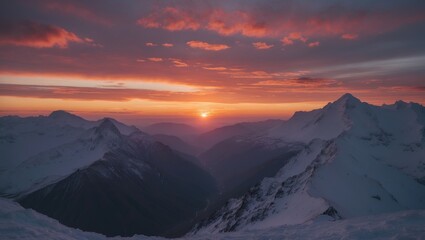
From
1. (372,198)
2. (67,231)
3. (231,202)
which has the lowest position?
(231,202)

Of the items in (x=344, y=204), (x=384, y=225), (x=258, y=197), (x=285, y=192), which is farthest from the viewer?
(x=258, y=197)

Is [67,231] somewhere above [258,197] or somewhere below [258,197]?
above

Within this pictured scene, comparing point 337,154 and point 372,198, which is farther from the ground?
point 337,154

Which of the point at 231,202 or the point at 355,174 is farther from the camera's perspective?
the point at 231,202

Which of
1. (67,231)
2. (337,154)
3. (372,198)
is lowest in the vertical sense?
(372,198)

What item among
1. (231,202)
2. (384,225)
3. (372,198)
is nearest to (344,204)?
(372,198)

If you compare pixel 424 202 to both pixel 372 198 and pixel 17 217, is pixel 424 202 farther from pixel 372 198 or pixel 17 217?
pixel 17 217

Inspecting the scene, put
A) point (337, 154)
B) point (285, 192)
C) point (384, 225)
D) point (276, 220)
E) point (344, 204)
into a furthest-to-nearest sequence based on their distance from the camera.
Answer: point (337, 154), point (285, 192), point (344, 204), point (276, 220), point (384, 225)

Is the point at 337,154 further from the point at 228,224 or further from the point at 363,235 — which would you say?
the point at 363,235

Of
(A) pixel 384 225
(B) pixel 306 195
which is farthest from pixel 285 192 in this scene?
(A) pixel 384 225
